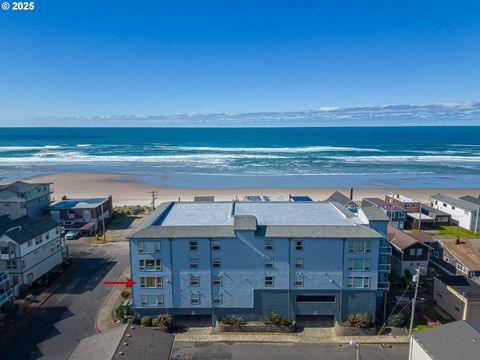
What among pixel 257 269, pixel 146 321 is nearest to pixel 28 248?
pixel 146 321

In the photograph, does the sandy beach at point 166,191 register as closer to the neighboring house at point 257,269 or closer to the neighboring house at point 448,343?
the neighboring house at point 257,269

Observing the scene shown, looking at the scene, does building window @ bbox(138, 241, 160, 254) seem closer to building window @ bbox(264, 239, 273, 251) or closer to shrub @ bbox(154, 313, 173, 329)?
shrub @ bbox(154, 313, 173, 329)


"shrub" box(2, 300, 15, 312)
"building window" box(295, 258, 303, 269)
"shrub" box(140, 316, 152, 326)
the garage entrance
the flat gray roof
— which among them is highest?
the flat gray roof

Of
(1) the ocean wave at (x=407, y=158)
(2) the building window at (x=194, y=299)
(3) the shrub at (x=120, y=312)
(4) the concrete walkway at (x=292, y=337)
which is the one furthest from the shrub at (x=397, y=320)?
(1) the ocean wave at (x=407, y=158)

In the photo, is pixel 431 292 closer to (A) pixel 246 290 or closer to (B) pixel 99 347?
(A) pixel 246 290

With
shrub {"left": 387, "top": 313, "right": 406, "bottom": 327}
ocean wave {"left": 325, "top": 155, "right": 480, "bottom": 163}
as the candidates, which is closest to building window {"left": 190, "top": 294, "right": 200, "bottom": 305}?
shrub {"left": 387, "top": 313, "right": 406, "bottom": 327}
